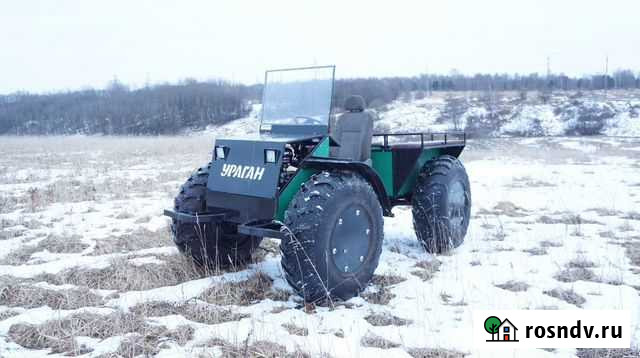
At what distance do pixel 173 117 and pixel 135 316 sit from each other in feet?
195

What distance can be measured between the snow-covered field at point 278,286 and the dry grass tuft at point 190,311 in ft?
0.03

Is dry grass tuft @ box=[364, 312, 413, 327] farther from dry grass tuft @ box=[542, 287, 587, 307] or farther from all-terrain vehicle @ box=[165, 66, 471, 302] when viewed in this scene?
dry grass tuft @ box=[542, 287, 587, 307]

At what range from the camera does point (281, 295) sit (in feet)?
16.9

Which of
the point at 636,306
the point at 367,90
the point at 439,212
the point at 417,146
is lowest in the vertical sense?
the point at 636,306

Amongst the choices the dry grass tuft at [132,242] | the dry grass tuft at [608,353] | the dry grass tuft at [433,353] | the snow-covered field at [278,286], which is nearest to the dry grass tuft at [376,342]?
the snow-covered field at [278,286]

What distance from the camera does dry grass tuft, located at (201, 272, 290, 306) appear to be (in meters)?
5.00

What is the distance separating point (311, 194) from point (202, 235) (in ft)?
5.44

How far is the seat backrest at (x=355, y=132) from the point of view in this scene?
20.9 feet

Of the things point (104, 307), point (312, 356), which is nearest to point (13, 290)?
point (104, 307)

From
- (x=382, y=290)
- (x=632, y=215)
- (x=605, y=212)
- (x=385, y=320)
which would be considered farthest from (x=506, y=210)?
(x=385, y=320)

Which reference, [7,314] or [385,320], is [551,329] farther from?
[7,314]

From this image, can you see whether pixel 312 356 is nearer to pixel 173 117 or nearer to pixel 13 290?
pixel 13 290

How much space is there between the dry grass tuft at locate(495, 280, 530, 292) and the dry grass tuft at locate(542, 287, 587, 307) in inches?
→ 8.2

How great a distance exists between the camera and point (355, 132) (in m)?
6.48
